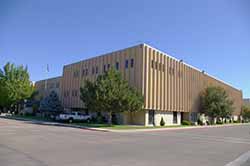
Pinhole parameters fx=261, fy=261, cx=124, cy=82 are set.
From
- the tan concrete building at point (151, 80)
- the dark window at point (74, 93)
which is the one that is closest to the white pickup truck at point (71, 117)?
the tan concrete building at point (151, 80)

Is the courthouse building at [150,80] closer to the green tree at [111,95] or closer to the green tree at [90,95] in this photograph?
the green tree at [111,95]

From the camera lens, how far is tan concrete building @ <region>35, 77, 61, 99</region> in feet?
197

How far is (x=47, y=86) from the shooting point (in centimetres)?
6600

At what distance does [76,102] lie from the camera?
4928cm

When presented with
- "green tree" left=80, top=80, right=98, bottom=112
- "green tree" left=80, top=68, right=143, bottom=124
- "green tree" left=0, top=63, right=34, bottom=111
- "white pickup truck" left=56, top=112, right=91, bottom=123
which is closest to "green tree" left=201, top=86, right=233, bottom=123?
"green tree" left=80, top=68, right=143, bottom=124

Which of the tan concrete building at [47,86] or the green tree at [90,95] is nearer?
the green tree at [90,95]

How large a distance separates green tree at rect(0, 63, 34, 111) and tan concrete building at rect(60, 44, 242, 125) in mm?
12084

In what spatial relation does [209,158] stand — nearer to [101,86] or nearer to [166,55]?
[101,86]

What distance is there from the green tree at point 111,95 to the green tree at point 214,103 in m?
26.2

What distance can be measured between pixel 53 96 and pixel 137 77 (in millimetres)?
21100

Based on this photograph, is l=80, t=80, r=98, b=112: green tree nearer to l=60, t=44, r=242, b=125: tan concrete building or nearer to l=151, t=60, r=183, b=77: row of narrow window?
l=60, t=44, r=242, b=125: tan concrete building

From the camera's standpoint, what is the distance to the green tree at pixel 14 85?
60272mm

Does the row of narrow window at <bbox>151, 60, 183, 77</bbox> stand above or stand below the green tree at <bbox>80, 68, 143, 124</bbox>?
above

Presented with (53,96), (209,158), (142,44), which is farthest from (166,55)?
(209,158)
